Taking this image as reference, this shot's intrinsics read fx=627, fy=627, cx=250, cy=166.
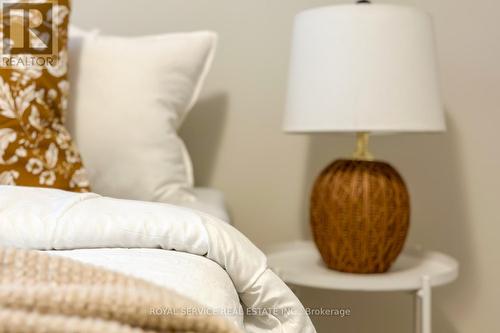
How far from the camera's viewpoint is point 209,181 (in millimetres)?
1750

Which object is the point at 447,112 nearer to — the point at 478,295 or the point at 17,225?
the point at 478,295

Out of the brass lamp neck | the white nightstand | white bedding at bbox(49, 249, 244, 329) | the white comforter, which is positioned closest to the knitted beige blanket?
white bedding at bbox(49, 249, 244, 329)

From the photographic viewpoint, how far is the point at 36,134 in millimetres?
1170

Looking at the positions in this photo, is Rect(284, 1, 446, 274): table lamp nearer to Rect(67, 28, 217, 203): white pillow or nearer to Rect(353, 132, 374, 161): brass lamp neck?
Rect(353, 132, 374, 161): brass lamp neck

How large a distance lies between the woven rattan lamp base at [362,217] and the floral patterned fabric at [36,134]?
515 millimetres

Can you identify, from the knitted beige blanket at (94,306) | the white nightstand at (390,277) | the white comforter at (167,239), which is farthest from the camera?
the white nightstand at (390,277)

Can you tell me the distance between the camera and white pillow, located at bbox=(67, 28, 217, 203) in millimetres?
1325

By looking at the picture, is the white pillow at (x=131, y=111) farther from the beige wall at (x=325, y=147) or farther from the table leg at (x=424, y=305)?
the table leg at (x=424, y=305)

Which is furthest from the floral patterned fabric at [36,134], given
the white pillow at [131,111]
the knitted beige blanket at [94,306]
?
the knitted beige blanket at [94,306]

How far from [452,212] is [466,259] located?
0.13 m

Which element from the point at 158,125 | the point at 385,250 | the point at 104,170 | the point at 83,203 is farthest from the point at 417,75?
the point at 83,203

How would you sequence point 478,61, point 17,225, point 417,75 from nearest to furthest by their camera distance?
point 17,225 → point 417,75 → point 478,61

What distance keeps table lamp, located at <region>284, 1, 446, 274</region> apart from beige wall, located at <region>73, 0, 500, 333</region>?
35 centimetres

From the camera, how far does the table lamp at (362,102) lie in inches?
49.9
